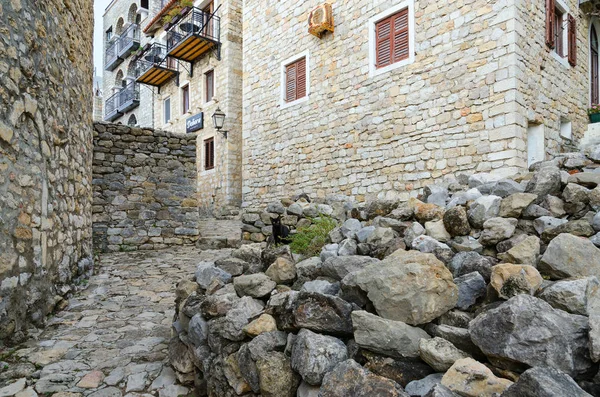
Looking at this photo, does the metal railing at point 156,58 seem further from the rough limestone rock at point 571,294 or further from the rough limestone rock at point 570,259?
the rough limestone rock at point 571,294

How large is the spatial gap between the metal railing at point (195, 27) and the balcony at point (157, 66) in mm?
1000

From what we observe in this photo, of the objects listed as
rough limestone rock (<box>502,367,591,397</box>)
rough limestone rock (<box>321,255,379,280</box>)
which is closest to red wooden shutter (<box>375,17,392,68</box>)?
rough limestone rock (<box>321,255,379,280</box>)

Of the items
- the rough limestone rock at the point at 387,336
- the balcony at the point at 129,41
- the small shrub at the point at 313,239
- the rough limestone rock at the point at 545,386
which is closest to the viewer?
the rough limestone rock at the point at 545,386

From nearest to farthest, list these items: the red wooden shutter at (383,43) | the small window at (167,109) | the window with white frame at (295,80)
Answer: the red wooden shutter at (383,43)
the window with white frame at (295,80)
the small window at (167,109)

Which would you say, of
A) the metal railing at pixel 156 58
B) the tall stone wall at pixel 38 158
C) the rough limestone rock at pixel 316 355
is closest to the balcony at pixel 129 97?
the metal railing at pixel 156 58

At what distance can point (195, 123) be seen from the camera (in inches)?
604

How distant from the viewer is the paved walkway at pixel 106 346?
8.40 feet

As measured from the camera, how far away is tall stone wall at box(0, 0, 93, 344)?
2.93 metres

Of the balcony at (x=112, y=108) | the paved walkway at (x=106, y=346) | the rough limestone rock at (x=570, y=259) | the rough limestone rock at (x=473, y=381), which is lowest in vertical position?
the paved walkway at (x=106, y=346)

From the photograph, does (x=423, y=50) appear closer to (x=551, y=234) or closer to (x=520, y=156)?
(x=520, y=156)

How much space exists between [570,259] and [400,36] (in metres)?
6.87

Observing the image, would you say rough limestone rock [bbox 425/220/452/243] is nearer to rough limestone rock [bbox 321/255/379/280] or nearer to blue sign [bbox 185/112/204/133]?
rough limestone rock [bbox 321/255/379/280]

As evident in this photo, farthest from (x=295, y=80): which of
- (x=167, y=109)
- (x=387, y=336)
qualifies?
(x=167, y=109)

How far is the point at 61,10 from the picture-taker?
417cm
